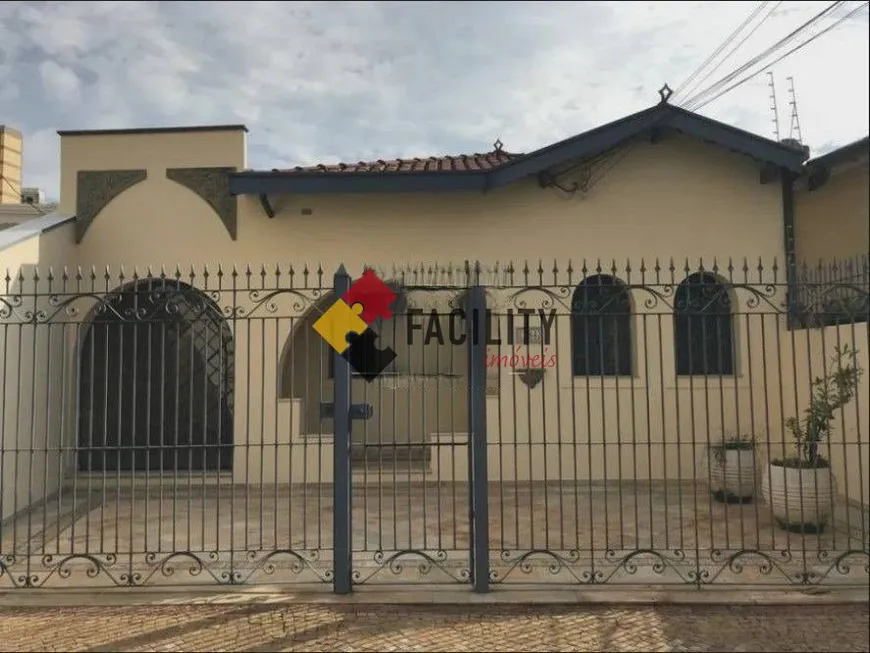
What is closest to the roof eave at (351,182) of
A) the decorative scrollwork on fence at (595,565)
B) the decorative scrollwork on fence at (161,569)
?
the decorative scrollwork on fence at (161,569)

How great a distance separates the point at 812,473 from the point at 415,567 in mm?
3581

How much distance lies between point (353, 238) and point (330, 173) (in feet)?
2.77

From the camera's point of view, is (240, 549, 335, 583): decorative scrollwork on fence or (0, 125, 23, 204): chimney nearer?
(240, 549, 335, 583): decorative scrollwork on fence

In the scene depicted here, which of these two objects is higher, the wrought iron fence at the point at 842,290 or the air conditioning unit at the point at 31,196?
the air conditioning unit at the point at 31,196

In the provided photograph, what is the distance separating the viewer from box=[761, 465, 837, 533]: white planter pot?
5.49 metres

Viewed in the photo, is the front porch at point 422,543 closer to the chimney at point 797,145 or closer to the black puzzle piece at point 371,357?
the black puzzle piece at point 371,357

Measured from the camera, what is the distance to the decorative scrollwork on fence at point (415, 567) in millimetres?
4453

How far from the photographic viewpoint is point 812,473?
5.52 m

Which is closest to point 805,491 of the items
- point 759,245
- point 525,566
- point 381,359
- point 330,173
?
point 525,566

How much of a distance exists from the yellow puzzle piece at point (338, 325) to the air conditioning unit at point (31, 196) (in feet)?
29.2

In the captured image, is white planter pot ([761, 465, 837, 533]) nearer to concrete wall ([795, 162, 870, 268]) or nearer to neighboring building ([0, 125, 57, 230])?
concrete wall ([795, 162, 870, 268])

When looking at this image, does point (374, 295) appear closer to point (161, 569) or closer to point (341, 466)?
point (341, 466)

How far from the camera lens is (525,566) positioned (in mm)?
4730

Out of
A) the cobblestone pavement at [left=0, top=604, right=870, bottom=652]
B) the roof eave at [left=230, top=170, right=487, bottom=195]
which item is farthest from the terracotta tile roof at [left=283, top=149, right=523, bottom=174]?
the cobblestone pavement at [left=0, top=604, right=870, bottom=652]
